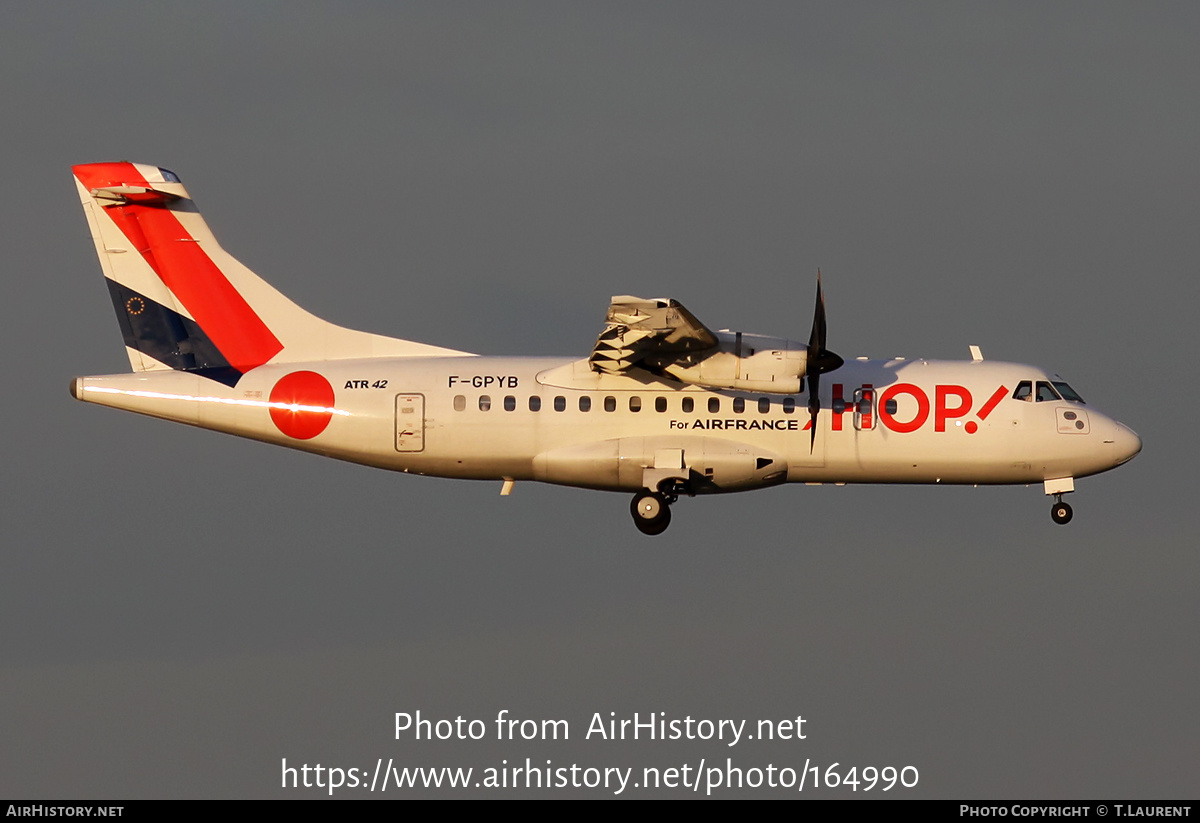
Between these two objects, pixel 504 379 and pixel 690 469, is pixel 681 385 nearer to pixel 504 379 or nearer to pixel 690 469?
pixel 690 469

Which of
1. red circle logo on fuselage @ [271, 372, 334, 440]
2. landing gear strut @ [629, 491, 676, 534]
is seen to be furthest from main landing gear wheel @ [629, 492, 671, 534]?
red circle logo on fuselage @ [271, 372, 334, 440]

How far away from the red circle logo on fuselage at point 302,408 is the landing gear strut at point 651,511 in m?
5.85

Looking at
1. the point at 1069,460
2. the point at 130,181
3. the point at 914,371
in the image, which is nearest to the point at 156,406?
the point at 130,181

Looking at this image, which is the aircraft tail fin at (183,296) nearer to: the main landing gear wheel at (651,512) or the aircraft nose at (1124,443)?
the main landing gear wheel at (651,512)

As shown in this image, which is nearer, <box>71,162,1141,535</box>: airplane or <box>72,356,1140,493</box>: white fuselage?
<box>71,162,1141,535</box>: airplane

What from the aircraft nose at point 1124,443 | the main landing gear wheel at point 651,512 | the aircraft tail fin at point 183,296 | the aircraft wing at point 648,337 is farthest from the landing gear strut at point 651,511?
the aircraft nose at point 1124,443

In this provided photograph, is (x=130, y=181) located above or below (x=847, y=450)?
above

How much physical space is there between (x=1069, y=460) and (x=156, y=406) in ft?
55.7

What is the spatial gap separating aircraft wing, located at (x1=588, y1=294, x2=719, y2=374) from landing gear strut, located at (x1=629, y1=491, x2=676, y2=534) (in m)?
2.32

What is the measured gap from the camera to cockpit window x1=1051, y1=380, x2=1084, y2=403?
29.1 metres

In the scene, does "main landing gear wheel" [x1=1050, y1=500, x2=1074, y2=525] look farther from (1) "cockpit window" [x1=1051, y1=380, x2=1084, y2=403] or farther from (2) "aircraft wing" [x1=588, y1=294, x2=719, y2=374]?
(2) "aircraft wing" [x1=588, y1=294, x2=719, y2=374]

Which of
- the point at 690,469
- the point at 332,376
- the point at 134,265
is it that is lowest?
the point at 690,469

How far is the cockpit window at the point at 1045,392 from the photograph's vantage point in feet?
94.5

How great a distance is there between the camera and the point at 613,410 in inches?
1088
